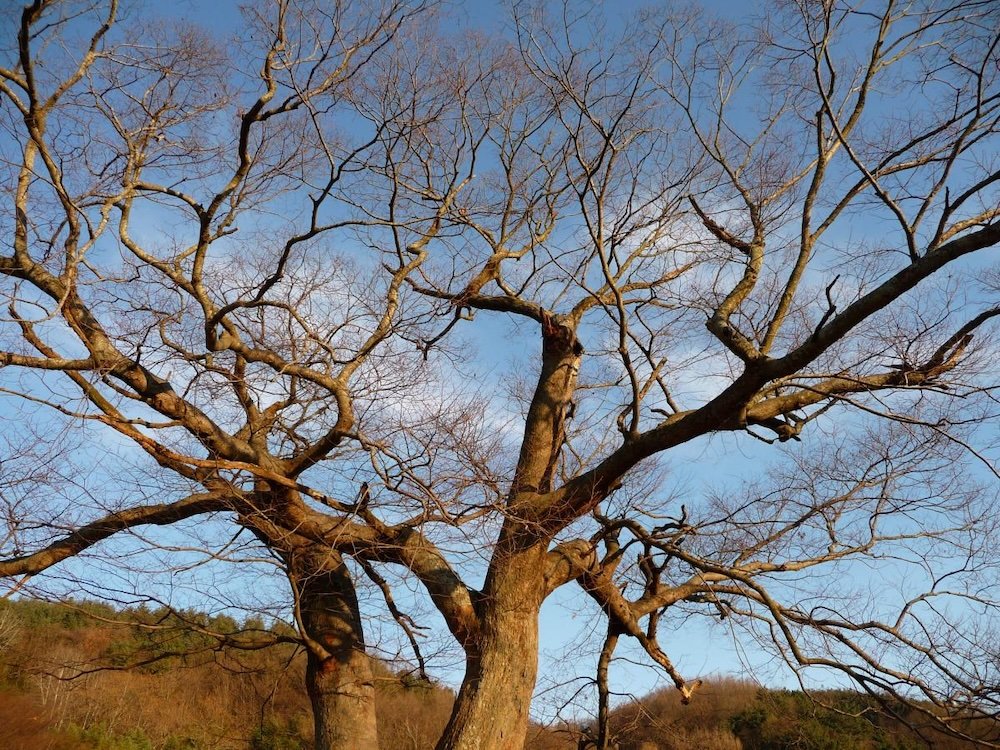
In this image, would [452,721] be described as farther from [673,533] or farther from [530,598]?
[673,533]

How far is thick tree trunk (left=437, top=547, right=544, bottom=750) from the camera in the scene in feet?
16.7

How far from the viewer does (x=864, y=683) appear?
17.6 feet

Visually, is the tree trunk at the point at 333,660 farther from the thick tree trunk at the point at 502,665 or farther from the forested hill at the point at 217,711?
the forested hill at the point at 217,711

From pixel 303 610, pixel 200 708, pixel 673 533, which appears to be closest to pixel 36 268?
pixel 303 610

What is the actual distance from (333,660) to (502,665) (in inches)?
53.8

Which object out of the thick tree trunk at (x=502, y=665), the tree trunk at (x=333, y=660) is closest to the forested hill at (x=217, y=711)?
the tree trunk at (x=333, y=660)

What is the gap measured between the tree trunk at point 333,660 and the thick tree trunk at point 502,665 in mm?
803

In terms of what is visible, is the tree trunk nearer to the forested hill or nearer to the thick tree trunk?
the thick tree trunk

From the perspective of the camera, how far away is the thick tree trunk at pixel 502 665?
200 inches

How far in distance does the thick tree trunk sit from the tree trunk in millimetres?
803

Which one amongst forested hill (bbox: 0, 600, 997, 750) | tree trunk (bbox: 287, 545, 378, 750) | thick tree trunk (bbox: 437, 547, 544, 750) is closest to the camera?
thick tree trunk (bbox: 437, 547, 544, 750)

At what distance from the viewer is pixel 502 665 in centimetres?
529

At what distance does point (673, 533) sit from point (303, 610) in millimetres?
2958

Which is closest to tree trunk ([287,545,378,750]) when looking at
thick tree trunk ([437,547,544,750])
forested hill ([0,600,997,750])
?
thick tree trunk ([437,547,544,750])
